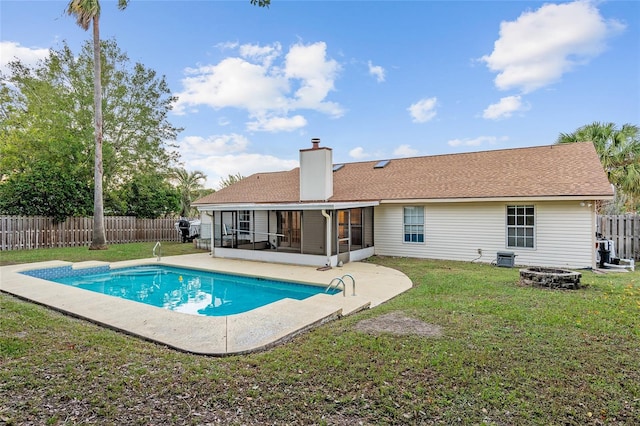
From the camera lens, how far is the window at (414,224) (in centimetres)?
1335

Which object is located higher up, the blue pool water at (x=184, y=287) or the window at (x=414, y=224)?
the window at (x=414, y=224)

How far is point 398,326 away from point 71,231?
18541 millimetres

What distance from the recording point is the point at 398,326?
5.25m

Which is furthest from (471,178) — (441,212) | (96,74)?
(96,74)

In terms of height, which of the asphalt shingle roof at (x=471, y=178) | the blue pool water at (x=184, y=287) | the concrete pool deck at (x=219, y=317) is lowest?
the blue pool water at (x=184, y=287)

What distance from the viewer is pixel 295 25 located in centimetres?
1299

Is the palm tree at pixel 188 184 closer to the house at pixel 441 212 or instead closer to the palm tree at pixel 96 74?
the palm tree at pixel 96 74

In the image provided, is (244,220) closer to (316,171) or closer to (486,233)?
(316,171)

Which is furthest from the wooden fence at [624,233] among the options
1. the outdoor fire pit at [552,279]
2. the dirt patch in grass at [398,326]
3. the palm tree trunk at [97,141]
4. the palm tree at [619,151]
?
the palm tree trunk at [97,141]

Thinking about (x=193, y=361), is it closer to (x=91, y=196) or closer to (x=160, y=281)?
(x=160, y=281)

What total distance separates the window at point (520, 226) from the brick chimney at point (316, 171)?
6.89 m

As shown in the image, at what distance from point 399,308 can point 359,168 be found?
40.4 ft

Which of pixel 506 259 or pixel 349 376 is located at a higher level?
pixel 506 259

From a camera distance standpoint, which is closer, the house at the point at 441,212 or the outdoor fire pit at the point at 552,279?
the outdoor fire pit at the point at 552,279
